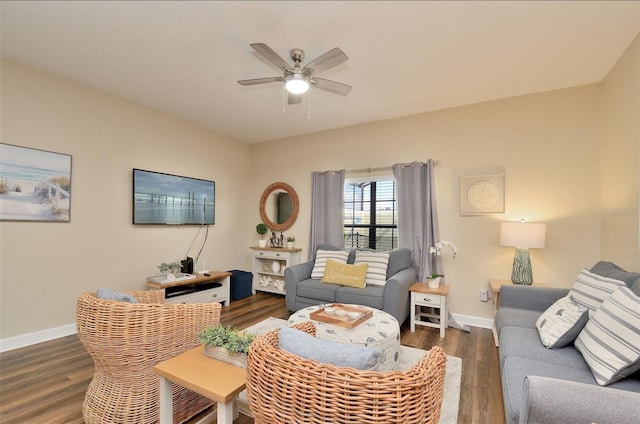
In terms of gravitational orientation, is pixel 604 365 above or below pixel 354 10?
below

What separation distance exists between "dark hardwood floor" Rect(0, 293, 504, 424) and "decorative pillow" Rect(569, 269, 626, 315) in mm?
867

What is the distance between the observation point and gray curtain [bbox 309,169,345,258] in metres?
4.49

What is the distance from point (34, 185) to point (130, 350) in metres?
2.41

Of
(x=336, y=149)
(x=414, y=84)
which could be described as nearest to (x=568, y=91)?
(x=414, y=84)

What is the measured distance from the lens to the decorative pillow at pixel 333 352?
972 mm

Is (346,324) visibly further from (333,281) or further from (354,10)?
(354,10)

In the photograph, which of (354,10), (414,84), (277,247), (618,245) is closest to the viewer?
(354,10)

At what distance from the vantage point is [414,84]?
310 centimetres

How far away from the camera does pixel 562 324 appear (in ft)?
5.96

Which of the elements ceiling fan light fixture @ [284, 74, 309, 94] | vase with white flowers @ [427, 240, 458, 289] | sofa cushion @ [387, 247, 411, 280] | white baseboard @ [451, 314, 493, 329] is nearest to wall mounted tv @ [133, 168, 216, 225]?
ceiling fan light fixture @ [284, 74, 309, 94]

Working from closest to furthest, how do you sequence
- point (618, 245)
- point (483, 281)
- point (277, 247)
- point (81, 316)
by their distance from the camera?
1. point (81, 316)
2. point (618, 245)
3. point (483, 281)
4. point (277, 247)

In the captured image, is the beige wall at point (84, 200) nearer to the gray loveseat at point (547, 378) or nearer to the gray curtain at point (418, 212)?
the gray curtain at point (418, 212)

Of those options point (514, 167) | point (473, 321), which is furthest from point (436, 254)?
point (514, 167)

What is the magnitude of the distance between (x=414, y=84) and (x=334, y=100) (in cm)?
94
